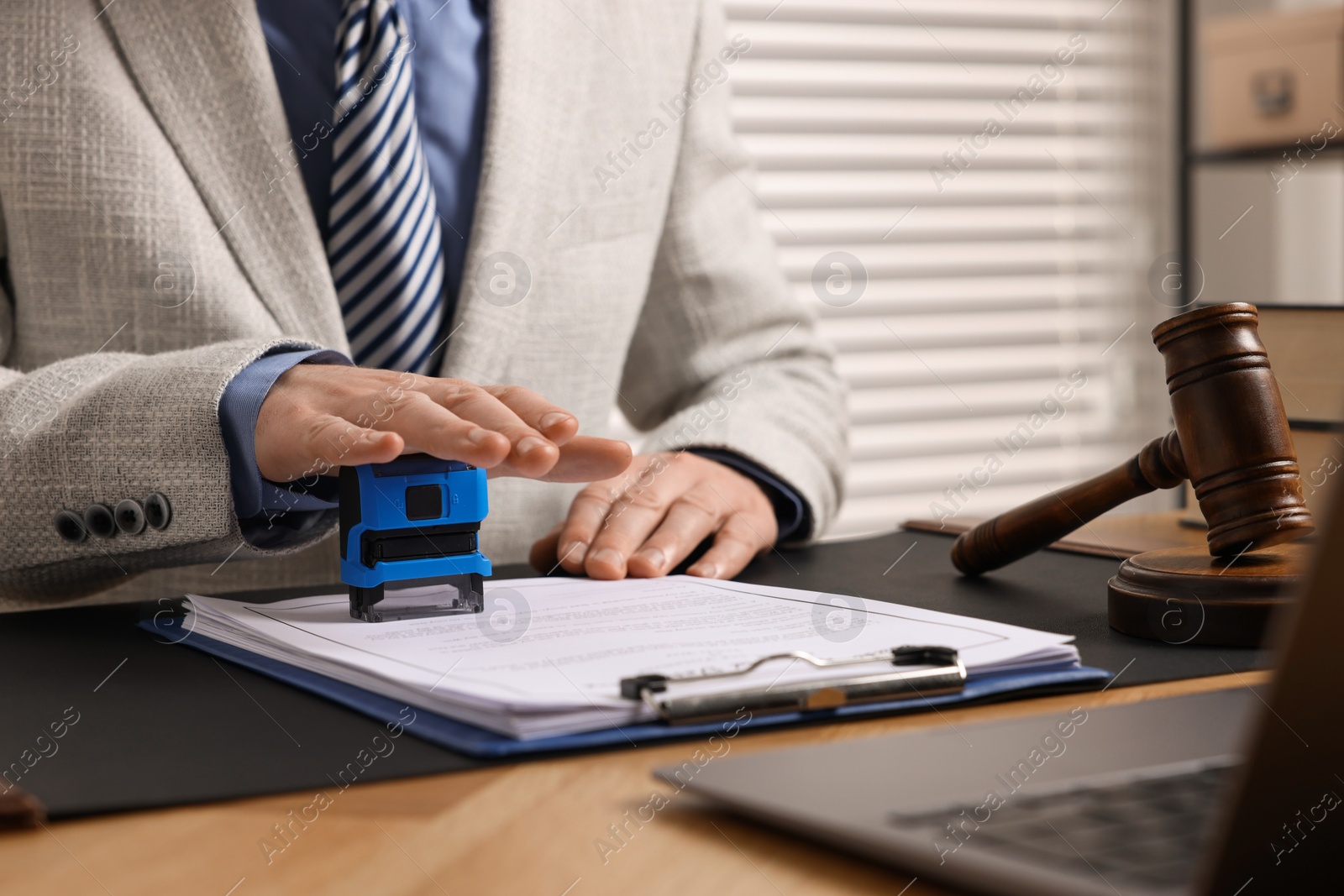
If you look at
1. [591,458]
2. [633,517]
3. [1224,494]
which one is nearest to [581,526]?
[633,517]

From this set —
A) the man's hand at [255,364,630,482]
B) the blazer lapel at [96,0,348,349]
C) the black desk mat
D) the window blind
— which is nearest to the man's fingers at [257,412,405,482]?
the man's hand at [255,364,630,482]

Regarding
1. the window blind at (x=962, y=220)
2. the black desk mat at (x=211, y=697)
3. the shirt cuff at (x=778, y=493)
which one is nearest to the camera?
the black desk mat at (x=211, y=697)

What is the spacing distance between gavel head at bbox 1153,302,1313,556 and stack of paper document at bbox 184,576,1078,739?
0.14 metres

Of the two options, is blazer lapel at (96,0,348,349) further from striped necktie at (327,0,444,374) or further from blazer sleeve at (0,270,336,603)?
blazer sleeve at (0,270,336,603)

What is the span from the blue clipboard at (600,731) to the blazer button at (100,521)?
0.82 feet

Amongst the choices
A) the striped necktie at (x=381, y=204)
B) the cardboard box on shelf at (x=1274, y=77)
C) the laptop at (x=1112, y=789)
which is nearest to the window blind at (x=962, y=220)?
the cardboard box on shelf at (x=1274, y=77)

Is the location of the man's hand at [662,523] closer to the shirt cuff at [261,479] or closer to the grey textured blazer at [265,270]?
the grey textured blazer at [265,270]

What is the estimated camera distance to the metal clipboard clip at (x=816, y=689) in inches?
19.6

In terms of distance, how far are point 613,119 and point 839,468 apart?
45 centimetres

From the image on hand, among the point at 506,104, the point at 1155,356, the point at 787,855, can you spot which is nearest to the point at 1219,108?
the point at 1155,356

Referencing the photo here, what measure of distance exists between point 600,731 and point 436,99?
0.83 metres

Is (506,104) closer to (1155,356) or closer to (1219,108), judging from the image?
(1219,108)

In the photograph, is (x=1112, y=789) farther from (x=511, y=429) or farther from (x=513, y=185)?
(x=513, y=185)

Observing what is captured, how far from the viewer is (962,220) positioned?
8.62 ft
